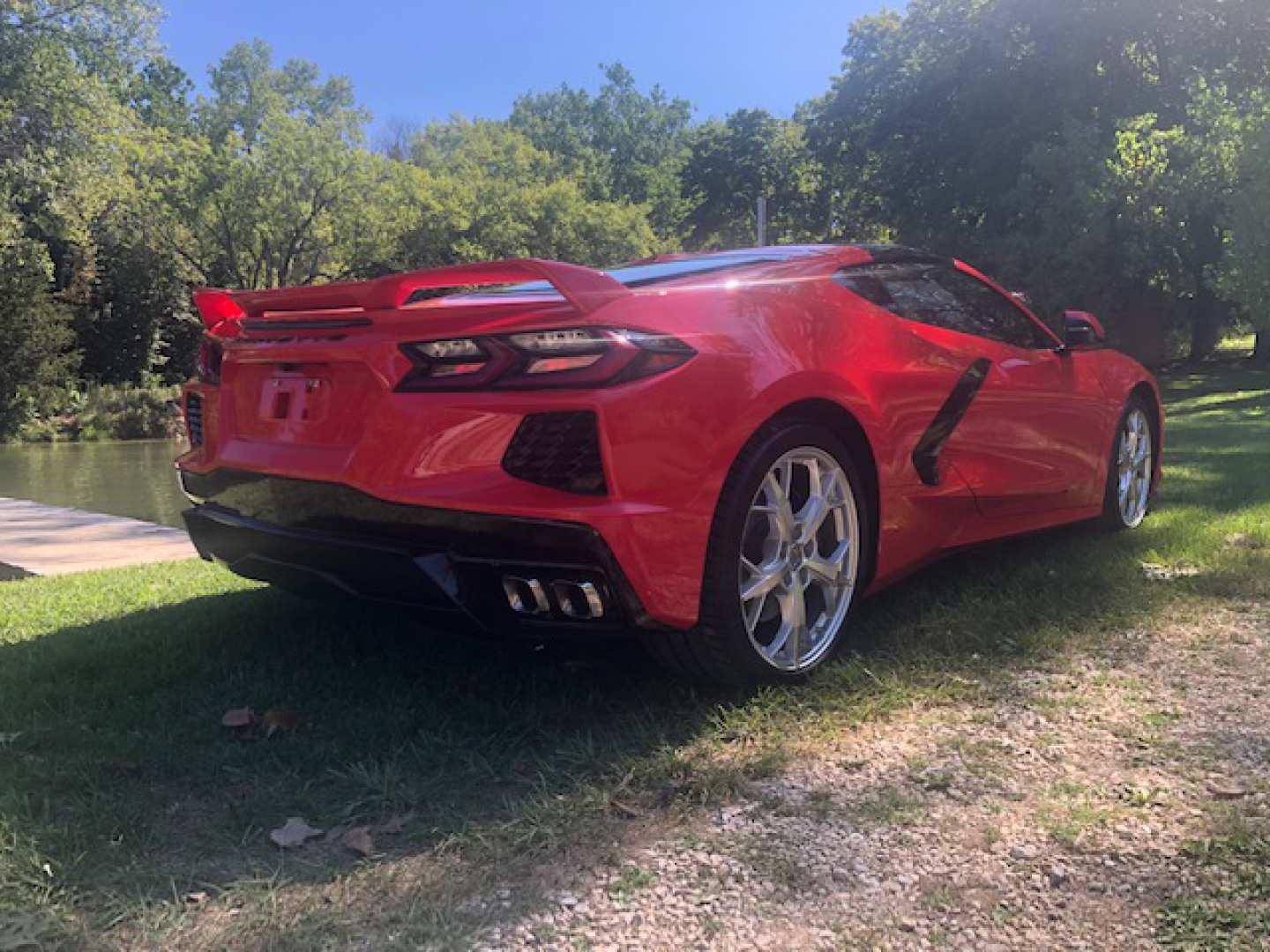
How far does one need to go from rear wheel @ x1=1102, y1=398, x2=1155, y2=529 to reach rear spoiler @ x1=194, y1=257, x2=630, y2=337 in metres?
3.20

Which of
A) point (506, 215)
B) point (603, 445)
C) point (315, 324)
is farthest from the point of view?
point (506, 215)

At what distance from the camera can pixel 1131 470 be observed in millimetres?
5012

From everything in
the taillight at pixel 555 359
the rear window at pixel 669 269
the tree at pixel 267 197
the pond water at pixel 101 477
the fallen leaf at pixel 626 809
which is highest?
the tree at pixel 267 197

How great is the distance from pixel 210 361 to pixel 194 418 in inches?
8.4

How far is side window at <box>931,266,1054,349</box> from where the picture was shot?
3.94 m

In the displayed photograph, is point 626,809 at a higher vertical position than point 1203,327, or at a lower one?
lower

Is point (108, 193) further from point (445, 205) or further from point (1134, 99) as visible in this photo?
point (1134, 99)

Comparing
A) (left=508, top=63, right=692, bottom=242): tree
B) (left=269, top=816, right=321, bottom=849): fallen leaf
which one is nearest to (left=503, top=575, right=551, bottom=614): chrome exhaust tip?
(left=269, top=816, right=321, bottom=849): fallen leaf

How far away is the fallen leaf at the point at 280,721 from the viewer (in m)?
2.70

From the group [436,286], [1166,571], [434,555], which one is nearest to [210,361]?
[436,286]

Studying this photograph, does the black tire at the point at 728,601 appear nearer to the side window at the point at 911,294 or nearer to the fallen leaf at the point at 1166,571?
the side window at the point at 911,294

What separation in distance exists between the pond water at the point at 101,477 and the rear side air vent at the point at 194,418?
18.5ft

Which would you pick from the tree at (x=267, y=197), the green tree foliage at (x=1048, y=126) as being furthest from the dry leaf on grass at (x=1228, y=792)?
the tree at (x=267, y=197)

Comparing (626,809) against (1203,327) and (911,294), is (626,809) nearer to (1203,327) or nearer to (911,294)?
(911,294)
